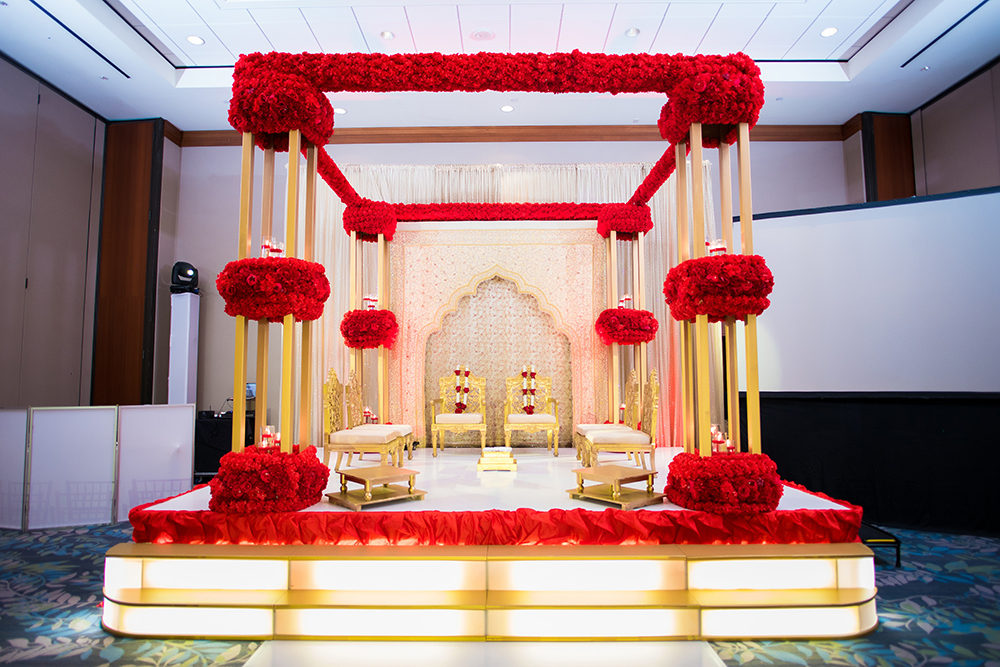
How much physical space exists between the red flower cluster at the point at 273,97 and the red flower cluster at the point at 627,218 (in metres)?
4.04

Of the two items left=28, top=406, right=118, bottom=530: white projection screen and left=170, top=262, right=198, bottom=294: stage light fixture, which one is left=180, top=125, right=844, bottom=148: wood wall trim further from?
left=28, top=406, right=118, bottom=530: white projection screen

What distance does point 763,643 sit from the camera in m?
2.98

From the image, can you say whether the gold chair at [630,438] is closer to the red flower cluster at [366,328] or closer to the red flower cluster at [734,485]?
the red flower cluster at [734,485]

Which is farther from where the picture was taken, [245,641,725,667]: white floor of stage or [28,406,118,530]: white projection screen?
[28,406,118,530]: white projection screen

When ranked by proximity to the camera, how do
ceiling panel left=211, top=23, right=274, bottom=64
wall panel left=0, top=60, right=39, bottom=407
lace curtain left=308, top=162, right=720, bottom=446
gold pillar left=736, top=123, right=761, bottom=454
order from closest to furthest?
gold pillar left=736, top=123, right=761, bottom=454 → ceiling panel left=211, top=23, right=274, bottom=64 → wall panel left=0, top=60, right=39, bottom=407 → lace curtain left=308, top=162, right=720, bottom=446

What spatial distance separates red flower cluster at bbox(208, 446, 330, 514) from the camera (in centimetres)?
344

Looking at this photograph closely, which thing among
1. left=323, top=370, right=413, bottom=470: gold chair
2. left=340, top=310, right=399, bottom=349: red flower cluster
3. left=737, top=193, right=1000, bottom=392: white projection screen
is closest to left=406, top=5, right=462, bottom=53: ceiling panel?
left=340, top=310, right=399, bottom=349: red flower cluster

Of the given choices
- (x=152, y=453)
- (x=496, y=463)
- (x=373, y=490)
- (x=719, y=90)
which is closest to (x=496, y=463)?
(x=496, y=463)

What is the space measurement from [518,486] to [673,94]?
128 inches

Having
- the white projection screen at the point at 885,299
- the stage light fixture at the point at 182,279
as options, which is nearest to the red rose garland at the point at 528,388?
the white projection screen at the point at 885,299

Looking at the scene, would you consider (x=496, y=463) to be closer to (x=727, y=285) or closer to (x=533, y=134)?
(x=727, y=285)

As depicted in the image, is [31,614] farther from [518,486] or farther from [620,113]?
[620,113]

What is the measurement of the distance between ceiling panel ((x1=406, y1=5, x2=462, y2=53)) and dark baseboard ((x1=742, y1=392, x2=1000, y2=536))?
5318 millimetres

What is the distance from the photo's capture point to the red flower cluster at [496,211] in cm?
738
